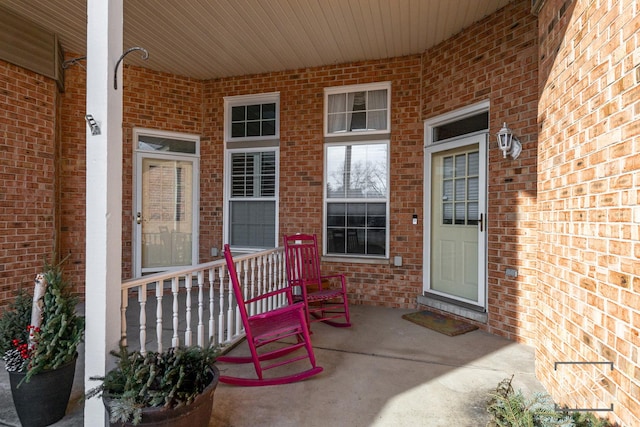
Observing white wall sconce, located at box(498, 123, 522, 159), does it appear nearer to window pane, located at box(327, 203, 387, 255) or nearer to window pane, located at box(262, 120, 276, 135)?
window pane, located at box(327, 203, 387, 255)

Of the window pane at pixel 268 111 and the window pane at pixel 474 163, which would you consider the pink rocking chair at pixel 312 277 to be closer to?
the window pane at pixel 474 163

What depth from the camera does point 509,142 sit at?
136 inches

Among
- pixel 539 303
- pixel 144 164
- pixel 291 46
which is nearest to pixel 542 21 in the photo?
pixel 539 303

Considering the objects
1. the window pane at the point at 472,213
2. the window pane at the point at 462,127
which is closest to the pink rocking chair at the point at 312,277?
the window pane at the point at 472,213

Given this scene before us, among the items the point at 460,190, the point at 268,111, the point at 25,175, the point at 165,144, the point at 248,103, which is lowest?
the point at 460,190

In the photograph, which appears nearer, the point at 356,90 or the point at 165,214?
the point at 356,90

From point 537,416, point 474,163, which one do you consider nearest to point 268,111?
point 474,163

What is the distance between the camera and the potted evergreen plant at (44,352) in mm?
1964

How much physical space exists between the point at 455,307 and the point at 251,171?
3326 mm

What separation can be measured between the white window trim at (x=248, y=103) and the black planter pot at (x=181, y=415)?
3.93m

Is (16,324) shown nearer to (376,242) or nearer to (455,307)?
(376,242)

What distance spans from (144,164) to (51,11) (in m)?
2.02

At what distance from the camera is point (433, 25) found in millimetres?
3893

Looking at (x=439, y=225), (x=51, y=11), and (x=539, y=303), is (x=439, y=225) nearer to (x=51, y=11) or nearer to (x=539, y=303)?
(x=539, y=303)
